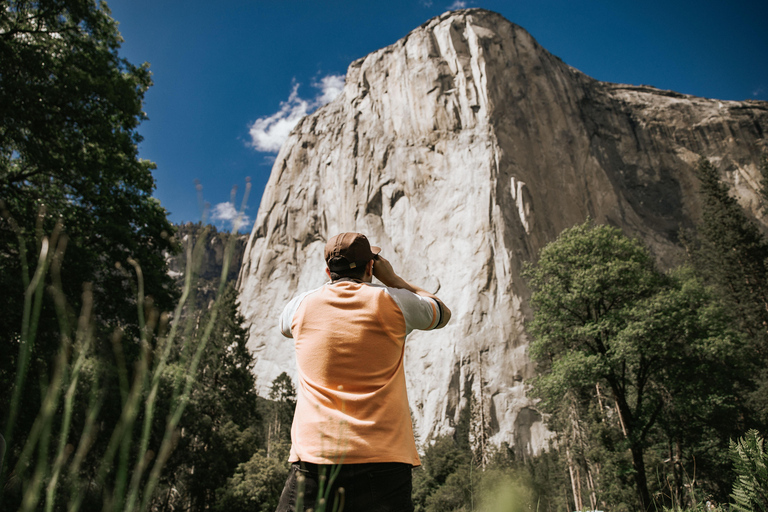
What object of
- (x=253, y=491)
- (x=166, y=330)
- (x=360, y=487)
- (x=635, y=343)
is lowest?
(x=253, y=491)

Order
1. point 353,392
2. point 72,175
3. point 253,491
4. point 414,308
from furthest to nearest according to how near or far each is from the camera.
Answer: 1. point 253,491
2. point 72,175
3. point 414,308
4. point 353,392

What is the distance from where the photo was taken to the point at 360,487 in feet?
5.18

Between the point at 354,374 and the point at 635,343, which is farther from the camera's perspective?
the point at 635,343

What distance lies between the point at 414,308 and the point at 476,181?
114 ft

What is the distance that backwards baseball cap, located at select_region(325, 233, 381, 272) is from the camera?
194 cm

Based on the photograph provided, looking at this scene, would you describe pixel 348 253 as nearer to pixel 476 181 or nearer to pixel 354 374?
pixel 354 374

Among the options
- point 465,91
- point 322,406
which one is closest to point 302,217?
point 465,91

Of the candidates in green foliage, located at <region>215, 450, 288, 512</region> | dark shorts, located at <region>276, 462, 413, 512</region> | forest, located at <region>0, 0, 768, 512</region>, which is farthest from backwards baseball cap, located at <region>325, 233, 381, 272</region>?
green foliage, located at <region>215, 450, 288, 512</region>

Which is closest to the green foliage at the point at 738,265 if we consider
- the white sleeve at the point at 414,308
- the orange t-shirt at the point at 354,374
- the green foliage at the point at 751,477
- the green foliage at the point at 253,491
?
the green foliage at the point at 253,491

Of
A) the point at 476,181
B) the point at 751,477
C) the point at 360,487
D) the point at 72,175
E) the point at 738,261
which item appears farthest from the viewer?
the point at 476,181

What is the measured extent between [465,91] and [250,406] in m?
31.9

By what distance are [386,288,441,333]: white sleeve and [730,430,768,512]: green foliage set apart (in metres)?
2.26

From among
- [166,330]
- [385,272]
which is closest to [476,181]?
[385,272]

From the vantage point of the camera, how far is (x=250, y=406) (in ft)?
81.5
